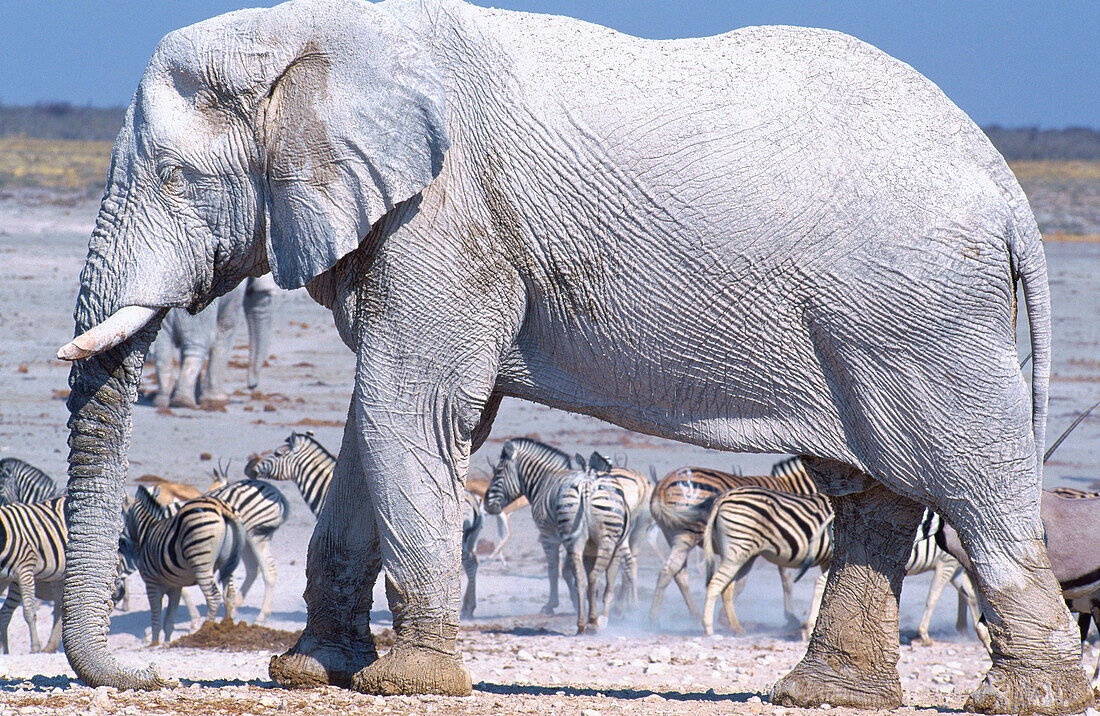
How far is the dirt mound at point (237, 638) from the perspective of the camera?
697 cm

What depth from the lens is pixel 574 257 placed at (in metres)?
4.12

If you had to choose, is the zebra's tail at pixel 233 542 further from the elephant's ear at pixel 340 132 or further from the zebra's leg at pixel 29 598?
the elephant's ear at pixel 340 132

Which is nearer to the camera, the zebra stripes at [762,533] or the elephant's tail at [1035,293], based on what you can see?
the elephant's tail at [1035,293]

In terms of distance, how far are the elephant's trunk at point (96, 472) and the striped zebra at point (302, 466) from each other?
519cm

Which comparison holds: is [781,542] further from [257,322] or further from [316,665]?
[257,322]

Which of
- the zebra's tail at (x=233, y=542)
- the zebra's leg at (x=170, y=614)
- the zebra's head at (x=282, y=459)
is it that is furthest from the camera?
the zebra's head at (x=282, y=459)

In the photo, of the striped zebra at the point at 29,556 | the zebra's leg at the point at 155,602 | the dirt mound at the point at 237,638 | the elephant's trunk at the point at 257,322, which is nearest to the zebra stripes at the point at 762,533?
the dirt mound at the point at 237,638

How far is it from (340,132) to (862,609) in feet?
7.86

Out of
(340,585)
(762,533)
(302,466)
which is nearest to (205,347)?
(302,466)

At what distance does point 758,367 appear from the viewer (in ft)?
13.9

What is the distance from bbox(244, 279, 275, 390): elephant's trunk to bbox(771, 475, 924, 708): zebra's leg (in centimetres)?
1185

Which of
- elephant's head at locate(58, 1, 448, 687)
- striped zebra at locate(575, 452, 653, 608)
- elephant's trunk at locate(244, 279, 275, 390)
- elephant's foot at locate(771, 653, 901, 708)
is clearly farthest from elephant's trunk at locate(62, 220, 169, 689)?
elephant's trunk at locate(244, 279, 275, 390)

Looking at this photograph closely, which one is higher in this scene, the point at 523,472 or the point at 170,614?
the point at 523,472

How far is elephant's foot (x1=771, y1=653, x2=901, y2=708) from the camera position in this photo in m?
4.66
